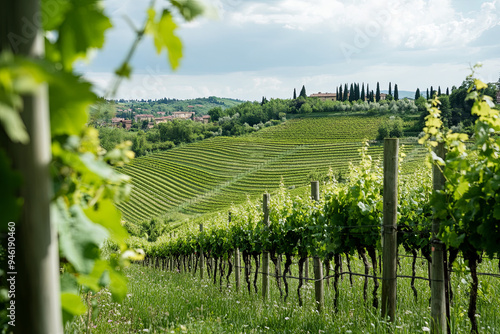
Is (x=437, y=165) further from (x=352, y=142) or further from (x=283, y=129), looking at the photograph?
(x=283, y=129)

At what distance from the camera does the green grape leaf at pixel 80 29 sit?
0.80m

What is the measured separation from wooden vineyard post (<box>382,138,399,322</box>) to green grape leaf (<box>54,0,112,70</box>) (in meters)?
3.79

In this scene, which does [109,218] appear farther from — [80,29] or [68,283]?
[80,29]

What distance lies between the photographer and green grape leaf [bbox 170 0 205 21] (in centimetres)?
82

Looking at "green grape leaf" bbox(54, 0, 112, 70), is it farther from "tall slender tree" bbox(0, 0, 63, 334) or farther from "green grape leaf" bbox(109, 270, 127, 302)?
"green grape leaf" bbox(109, 270, 127, 302)

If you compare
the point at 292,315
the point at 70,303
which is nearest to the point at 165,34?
the point at 70,303

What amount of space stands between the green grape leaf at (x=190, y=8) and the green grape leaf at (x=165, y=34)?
0.03 m

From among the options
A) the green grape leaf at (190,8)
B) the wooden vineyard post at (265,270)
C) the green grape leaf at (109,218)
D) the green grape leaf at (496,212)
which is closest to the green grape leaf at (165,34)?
the green grape leaf at (190,8)

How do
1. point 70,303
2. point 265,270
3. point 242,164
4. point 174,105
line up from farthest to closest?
point 174,105
point 242,164
point 265,270
point 70,303

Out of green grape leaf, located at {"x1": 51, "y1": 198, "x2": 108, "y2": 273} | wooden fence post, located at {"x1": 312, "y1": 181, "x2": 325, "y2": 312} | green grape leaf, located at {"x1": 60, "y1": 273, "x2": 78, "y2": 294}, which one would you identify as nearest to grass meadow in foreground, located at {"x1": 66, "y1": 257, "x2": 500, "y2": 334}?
wooden fence post, located at {"x1": 312, "y1": 181, "x2": 325, "y2": 312}

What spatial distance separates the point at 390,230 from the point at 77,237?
12.7 ft

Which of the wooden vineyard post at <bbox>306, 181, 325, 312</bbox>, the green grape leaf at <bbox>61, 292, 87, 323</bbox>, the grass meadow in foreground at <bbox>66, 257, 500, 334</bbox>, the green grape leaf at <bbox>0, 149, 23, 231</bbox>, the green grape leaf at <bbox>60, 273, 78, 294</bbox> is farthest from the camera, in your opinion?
the wooden vineyard post at <bbox>306, 181, 325, 312</bbox>

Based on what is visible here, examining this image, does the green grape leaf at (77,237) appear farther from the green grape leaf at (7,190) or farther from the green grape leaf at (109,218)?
the green grape leaf at (7,190)

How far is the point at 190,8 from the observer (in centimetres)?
82
